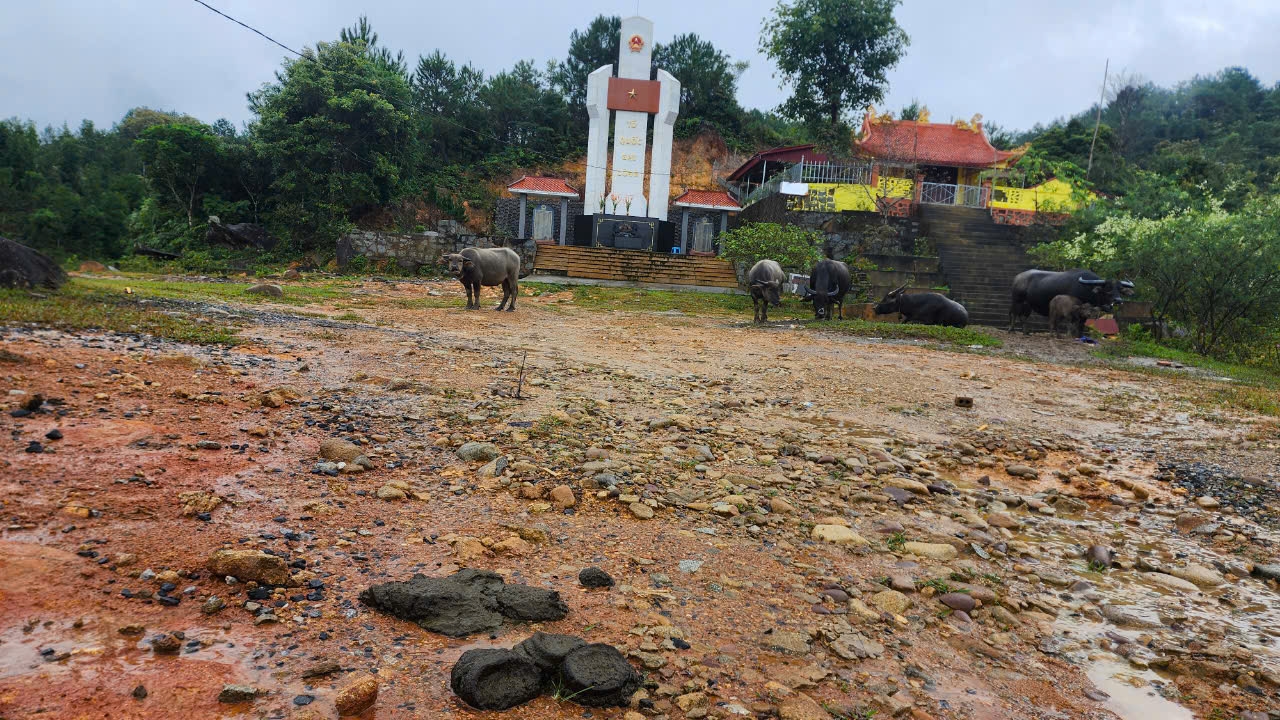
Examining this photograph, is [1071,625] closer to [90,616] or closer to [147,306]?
[90,616]

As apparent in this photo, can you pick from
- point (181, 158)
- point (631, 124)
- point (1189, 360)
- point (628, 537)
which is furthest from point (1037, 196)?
point (181, 158)

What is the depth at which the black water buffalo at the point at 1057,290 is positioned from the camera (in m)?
15.9

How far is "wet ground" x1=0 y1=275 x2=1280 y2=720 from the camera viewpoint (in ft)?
8.07

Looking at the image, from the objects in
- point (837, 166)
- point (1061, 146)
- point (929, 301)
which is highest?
point (1061, 146)

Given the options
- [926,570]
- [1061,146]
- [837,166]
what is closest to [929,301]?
[837,166]

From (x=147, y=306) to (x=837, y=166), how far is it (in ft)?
84.0

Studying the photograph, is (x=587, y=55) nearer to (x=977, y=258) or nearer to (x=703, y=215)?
(x=703, y=215)

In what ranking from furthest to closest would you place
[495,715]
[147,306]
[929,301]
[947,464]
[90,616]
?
[929,301] < [147,306] < [947,464] < [90,616] < [495,715]

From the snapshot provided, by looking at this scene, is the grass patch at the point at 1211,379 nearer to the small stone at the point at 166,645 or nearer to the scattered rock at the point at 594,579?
the scattered rock at the point at 594,579

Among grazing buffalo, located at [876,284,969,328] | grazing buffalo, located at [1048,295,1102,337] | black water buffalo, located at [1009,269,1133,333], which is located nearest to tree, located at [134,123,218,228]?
grazing buffalo, located at [876,284,969,328]

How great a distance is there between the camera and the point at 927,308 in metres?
18.0

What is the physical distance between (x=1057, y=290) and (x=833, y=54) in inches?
784

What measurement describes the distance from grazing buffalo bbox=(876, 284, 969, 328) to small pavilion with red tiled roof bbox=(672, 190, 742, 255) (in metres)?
16.8

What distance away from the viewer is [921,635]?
306cm
